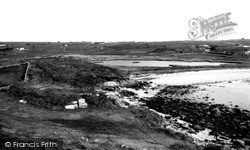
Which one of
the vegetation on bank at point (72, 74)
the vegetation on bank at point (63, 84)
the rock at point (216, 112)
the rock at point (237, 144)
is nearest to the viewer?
the rock at point (237, 144)

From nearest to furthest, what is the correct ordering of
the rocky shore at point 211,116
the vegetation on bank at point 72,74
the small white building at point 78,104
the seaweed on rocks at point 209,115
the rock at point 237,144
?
1. the rock at point 237,144
2. the rocky shore at point 211,116
3. the seaweed on rocks at point 209,115
4. the small white building at point 78,104
5. the vegetation on bank at point 72,74

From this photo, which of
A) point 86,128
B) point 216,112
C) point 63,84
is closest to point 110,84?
point 63,84

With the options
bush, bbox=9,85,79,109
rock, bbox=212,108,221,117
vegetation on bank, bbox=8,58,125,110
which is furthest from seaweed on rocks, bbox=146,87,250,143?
bush, bbox=9,85,79,109

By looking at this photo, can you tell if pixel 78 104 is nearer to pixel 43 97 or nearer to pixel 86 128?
pixel 43 97

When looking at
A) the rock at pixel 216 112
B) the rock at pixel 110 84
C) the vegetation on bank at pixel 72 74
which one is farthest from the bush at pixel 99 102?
the rock at pixel 110 84

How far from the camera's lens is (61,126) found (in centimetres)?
1555

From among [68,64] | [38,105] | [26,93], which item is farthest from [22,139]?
[68,64]

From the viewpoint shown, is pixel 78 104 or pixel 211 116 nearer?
pixel 78 104

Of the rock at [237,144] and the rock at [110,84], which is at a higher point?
the rock at [110,84]

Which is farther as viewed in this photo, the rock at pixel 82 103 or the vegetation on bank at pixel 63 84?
the vegetation on bank at pixel 63 84

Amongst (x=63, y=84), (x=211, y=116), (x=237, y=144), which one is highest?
(x=63, y=84)

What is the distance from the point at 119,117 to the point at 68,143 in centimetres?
681

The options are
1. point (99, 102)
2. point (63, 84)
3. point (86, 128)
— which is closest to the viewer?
point (86, 128)

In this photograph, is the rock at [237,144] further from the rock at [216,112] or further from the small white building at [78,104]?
the small white building at [78,104]
